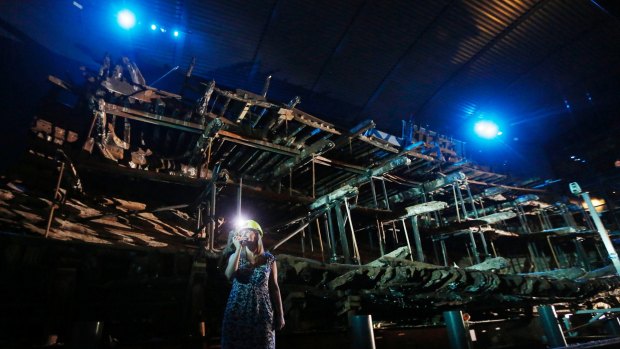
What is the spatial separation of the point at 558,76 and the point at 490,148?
4.66m

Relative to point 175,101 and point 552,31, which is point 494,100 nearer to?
point 552,31

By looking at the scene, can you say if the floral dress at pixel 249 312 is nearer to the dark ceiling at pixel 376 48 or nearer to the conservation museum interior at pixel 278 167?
the conservation museum interior at pixel 278 167

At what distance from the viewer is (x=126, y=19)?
1012 centimetres

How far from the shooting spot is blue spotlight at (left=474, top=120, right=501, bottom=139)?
17.1 meters

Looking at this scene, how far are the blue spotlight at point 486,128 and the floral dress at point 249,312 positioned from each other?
53.3 feet

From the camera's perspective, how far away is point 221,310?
6434 mm

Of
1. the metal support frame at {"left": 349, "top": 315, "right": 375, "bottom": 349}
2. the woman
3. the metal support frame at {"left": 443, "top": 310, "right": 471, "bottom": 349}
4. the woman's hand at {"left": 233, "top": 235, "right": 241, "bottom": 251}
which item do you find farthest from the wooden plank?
the metal support frame at {"left": 443, "top": 310, "right": 471, "bottom": 349}

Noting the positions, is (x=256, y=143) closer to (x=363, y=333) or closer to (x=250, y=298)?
(x=250, y=298)

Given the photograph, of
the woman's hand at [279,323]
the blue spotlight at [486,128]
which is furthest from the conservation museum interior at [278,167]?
the blue spotlight at [486,128]

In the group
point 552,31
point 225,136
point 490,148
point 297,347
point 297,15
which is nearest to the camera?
point 297,347

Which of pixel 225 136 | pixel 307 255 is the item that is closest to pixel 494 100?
pixel 307 255

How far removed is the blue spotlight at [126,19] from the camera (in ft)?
33.0

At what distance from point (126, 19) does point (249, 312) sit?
407 inches

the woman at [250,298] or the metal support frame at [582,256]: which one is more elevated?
the metal support frame at [582,256]
